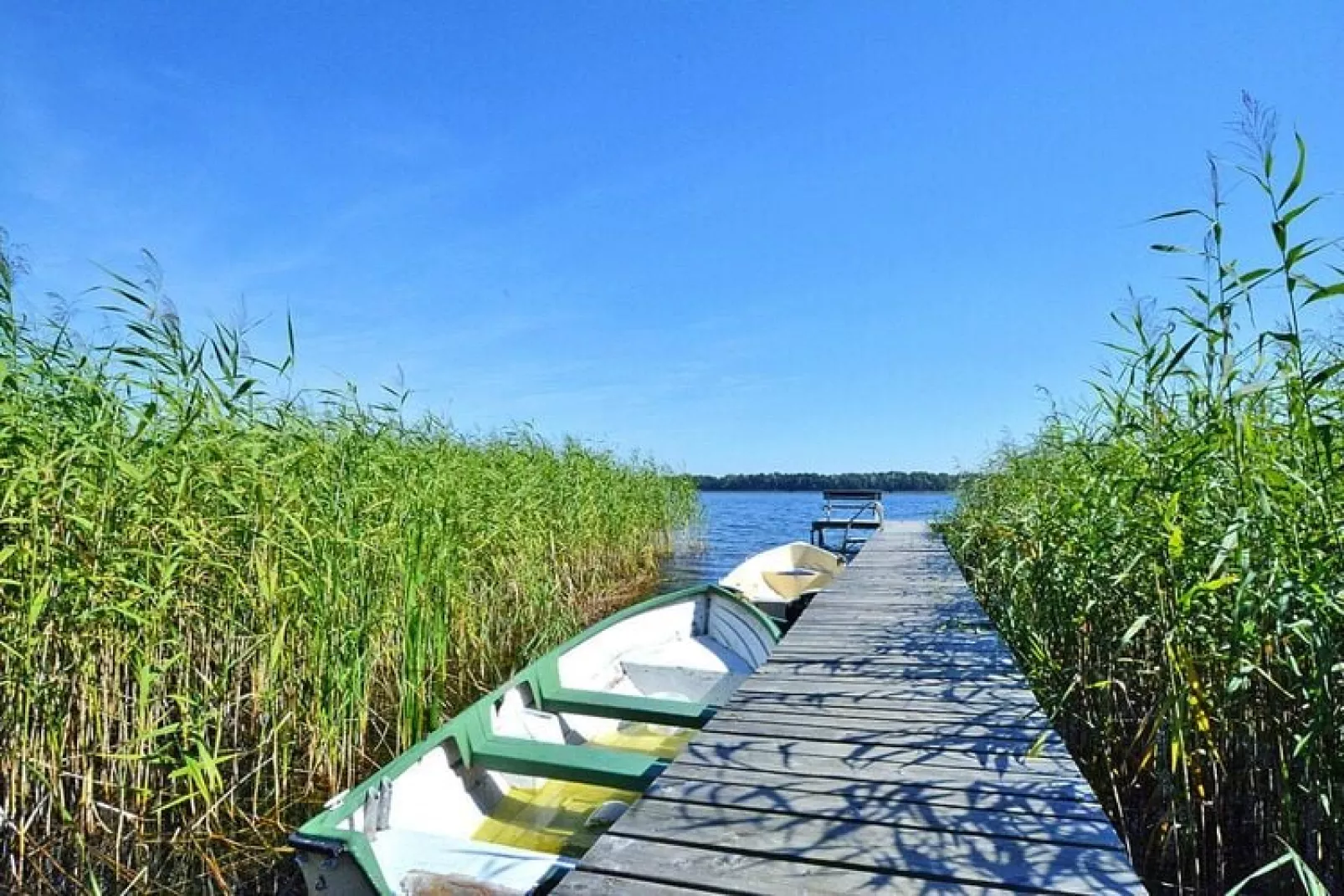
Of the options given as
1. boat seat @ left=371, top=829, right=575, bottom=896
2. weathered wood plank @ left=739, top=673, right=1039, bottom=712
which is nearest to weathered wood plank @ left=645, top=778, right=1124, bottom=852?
boat seat @ left=371, top=829, right=575, bottom=896

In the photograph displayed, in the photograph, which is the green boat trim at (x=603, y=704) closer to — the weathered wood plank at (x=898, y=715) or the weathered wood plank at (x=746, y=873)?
the weathered wood plank at (x=898, y=715)

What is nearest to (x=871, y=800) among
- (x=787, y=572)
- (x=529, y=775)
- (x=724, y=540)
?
(x=529, y=775)

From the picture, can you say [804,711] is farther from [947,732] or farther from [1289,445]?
[1289,445]

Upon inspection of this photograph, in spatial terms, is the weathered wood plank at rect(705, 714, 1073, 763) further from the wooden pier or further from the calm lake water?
the calm lake water

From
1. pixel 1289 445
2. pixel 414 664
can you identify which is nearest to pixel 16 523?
pixel 414 664

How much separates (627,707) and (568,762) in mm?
876

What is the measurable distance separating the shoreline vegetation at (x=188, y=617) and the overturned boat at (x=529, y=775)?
2.25 ft

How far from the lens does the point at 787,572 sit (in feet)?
32.6

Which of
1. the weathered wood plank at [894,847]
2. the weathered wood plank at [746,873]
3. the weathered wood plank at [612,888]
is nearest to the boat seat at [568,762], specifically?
the weathered wood plank at [894,847]

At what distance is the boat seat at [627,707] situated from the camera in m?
3.84

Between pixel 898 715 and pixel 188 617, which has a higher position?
pixel 188 617

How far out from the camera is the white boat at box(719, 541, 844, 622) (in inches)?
373

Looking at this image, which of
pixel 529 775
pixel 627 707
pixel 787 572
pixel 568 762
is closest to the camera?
pixel 568 762

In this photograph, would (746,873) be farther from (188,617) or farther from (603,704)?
(188,617)
